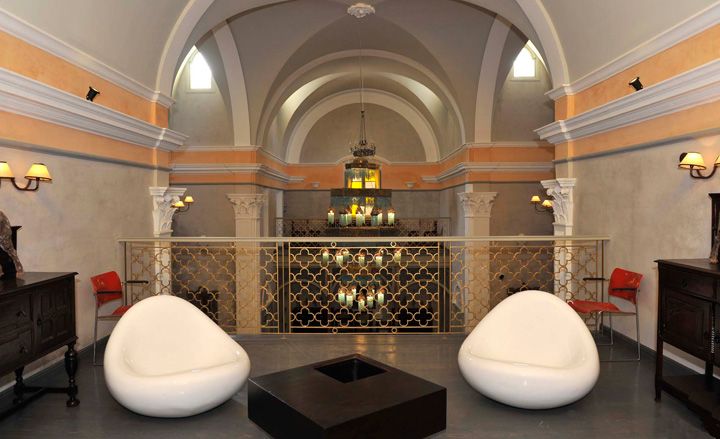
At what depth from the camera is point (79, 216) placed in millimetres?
5074

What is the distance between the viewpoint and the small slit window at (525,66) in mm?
11758

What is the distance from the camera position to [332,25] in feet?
32.7

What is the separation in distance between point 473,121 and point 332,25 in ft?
12.3

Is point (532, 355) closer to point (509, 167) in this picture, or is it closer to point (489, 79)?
point (489, 79)

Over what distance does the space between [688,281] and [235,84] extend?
29.6ft

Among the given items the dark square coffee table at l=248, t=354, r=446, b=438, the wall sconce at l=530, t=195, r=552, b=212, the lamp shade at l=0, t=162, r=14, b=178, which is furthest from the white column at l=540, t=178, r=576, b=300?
the lamp shade at l=0, t=162, r=14, b=178

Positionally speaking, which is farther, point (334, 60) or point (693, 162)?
point (334, 60)

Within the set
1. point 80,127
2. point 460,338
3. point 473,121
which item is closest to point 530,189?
point 473,121

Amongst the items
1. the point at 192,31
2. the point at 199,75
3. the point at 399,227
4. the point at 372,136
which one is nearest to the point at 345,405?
the point at 192,31

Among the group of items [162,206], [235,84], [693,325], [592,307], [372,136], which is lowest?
[592,307]

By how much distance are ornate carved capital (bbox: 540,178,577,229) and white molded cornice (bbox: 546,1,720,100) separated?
4.03 ft

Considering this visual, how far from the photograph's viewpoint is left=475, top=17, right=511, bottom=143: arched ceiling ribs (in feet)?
29.7

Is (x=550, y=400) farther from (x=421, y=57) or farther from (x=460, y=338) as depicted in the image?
(x=421, y=57)

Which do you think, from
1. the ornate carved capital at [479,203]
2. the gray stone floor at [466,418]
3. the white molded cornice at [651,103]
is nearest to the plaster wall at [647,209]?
the white molded cornice at [651,103]
